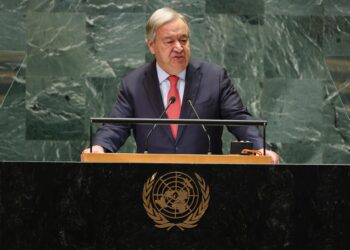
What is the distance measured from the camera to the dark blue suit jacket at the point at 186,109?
16.0 feet

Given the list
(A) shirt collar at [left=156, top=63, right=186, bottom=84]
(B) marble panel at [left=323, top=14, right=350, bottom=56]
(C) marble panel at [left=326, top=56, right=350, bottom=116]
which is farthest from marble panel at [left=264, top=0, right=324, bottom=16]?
(A) shirt collar at [left=156, top=63, right=186, bottom=84]

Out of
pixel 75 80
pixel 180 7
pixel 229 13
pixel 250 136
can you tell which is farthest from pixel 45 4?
pixel 250 136

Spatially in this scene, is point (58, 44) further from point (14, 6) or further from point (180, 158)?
point (180, 158)

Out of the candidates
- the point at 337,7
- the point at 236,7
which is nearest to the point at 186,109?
the point at 236,7

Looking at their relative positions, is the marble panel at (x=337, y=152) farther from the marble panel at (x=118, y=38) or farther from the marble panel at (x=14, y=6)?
the marble panel at (x=14, y=6)

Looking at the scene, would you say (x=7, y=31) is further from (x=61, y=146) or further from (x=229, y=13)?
(x=229, y=13)

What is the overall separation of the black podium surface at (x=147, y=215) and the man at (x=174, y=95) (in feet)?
4.97

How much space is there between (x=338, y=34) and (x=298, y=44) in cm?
33

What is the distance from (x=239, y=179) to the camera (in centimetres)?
334

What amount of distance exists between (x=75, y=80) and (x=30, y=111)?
17.4 inches

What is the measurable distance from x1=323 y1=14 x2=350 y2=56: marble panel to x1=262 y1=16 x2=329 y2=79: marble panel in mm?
57

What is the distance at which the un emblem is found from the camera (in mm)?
3301

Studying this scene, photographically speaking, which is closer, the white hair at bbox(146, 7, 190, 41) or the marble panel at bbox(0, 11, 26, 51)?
the white hair at bbox(146, 7, 190, 41)

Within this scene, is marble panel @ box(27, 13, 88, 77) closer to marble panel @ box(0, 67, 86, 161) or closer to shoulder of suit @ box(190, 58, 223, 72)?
marble panel @ box(0, 67, 86, 161)
